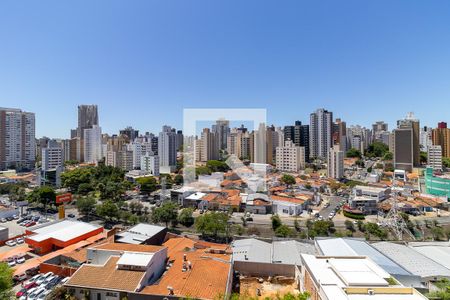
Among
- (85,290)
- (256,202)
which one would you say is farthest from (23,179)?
(85,290)

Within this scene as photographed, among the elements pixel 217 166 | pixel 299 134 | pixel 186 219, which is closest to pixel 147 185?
pixel 217 166

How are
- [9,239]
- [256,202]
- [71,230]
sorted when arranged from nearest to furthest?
1. [71,230]
2. [9,239]
3. [256,202]

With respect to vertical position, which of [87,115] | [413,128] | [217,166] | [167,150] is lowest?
[217,166]

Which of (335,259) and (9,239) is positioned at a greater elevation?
(335,259)

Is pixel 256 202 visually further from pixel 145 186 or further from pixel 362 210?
pixel 145 186

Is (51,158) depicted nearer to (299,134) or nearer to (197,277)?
(197,277)

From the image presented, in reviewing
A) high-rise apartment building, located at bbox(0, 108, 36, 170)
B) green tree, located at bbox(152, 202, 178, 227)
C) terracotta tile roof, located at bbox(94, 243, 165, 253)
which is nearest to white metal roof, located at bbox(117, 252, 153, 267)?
terracotta tile roof, located at bbox(94, 243, 165, 253)

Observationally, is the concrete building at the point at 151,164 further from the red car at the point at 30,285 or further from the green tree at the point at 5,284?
the green tree at the point at 5,284
